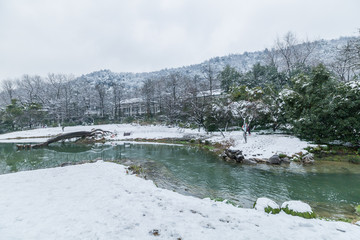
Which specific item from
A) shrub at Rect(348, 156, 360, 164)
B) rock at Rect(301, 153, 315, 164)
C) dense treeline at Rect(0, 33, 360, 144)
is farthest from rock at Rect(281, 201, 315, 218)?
dense treeline at Rect(0, 33, 360, 144)

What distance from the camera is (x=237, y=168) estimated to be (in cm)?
1059

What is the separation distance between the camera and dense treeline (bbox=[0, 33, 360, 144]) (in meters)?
12.8

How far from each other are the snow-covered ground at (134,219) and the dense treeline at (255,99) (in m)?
13.0

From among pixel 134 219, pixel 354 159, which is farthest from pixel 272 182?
pixel 134 219

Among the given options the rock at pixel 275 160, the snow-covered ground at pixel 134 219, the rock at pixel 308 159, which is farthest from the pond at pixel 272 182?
the snow-covered ground at pixel 134 219

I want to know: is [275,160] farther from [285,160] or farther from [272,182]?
[272,182]

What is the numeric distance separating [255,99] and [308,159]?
10.4m

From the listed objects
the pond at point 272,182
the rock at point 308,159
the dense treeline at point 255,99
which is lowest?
the pond at point 272,182

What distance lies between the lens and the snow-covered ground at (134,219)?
326cm

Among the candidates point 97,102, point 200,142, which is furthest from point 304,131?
point 97,102

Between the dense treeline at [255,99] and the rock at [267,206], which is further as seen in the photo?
the dense treeline at [255,99]

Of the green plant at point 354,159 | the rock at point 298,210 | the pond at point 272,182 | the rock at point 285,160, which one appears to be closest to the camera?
the rock at point 298,210

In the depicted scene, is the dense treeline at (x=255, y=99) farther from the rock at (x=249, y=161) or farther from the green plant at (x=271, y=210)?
the green plant at (x=271, y=210)

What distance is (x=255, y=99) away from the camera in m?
20.0
